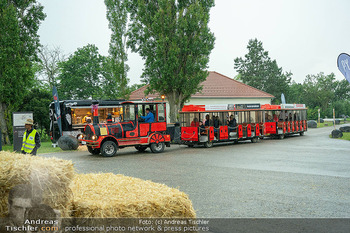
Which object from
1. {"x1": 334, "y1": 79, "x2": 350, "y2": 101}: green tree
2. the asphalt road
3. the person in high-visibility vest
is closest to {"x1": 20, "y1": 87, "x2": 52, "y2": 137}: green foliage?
the asphalt road

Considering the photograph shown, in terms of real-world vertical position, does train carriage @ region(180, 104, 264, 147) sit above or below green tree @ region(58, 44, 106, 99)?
below

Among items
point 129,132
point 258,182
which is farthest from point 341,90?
point 258,182

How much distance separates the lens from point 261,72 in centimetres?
6419

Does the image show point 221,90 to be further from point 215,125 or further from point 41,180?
point 41,180

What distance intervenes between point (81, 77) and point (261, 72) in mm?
34258

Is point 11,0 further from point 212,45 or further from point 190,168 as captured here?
point 190,168

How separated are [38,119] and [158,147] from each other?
57.1 ft

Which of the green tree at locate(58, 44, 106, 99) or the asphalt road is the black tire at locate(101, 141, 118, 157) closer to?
the asphalt road

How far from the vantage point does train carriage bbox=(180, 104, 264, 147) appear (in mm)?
20172

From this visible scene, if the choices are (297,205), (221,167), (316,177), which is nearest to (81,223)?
(297,205)

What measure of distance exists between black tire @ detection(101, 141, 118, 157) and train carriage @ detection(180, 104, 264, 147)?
18.5 feet

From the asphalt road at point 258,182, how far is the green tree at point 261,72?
4991 centimetres

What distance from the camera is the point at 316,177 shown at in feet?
31.2

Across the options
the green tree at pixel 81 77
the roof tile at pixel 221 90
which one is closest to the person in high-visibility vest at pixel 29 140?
the roof tile at pixel 221 90
